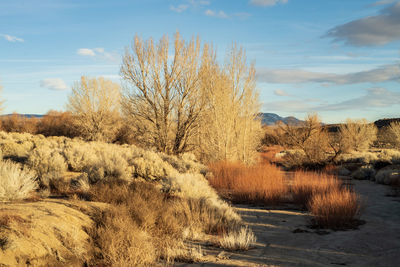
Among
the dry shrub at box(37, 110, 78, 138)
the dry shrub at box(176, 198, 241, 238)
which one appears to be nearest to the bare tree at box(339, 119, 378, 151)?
the dry shrub at box(176, 198, 241, 238)

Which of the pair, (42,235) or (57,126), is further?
(57,126)

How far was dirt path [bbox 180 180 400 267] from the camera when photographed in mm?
4293

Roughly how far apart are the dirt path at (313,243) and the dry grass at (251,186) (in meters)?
1.06

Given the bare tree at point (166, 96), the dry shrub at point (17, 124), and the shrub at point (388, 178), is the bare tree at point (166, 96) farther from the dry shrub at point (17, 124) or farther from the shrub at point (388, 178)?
the dry shrub at point (17, 124)

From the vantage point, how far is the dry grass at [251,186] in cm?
871

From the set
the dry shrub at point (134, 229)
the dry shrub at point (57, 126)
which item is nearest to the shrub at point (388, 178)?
the dry shrub at point (134, 229)

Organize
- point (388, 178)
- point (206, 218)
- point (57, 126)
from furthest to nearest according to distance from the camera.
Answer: point (57, 126)
point (388, 178)
point (206, 218)

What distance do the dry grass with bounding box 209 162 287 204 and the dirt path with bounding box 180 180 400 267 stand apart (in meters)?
1.06

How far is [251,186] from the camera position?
919cm

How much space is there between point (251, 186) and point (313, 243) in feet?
13.4

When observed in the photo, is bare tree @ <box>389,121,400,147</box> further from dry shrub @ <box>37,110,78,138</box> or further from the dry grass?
dry shrub @ <box>37,110,78,138</box>

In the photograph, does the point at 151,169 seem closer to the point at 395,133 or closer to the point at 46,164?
the point at 46,164

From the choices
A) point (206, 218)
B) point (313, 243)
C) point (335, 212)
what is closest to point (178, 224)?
point (206, 218)

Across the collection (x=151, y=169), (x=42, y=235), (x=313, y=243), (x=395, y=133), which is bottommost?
(x=313, y=243)
